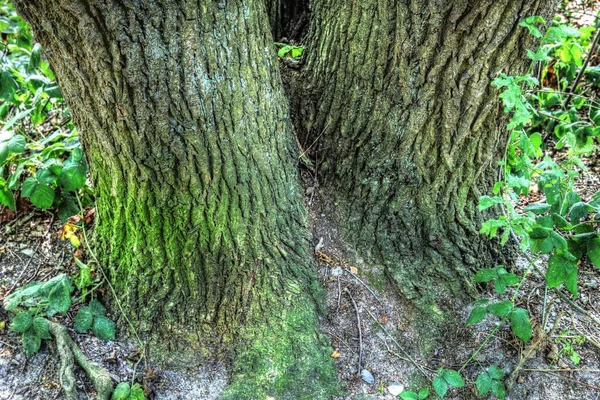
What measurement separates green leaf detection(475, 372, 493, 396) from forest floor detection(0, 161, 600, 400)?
0.38 feet

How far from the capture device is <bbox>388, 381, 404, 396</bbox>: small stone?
2064 mm

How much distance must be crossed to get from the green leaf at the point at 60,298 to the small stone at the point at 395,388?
1421mm

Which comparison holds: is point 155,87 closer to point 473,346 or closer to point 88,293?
point 88,293

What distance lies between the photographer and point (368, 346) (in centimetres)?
216

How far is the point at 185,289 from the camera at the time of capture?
2.06 meters

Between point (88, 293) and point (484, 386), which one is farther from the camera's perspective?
point (88, 293)

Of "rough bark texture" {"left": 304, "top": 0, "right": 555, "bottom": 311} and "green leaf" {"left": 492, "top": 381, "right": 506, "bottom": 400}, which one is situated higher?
"rough bark texture" {"left": 304, "top": 0, "right": 555, "bottom": 311}

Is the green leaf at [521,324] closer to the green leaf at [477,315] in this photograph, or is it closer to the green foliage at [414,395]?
the green leaf at [477,315]

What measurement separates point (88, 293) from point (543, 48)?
215 cm

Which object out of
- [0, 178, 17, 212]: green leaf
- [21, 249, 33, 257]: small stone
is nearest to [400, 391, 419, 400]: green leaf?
[21, 249, 33, 257]: small stone

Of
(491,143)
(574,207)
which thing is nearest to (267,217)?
(491,143)

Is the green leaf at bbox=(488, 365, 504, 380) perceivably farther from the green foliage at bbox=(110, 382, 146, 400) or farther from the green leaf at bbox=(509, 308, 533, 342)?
the green foliage at bbox=(110, 382, 146, 400)

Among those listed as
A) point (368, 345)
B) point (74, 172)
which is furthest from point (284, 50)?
point (368, 345)

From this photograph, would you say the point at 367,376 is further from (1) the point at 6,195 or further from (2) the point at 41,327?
(1) the point at 6,195
